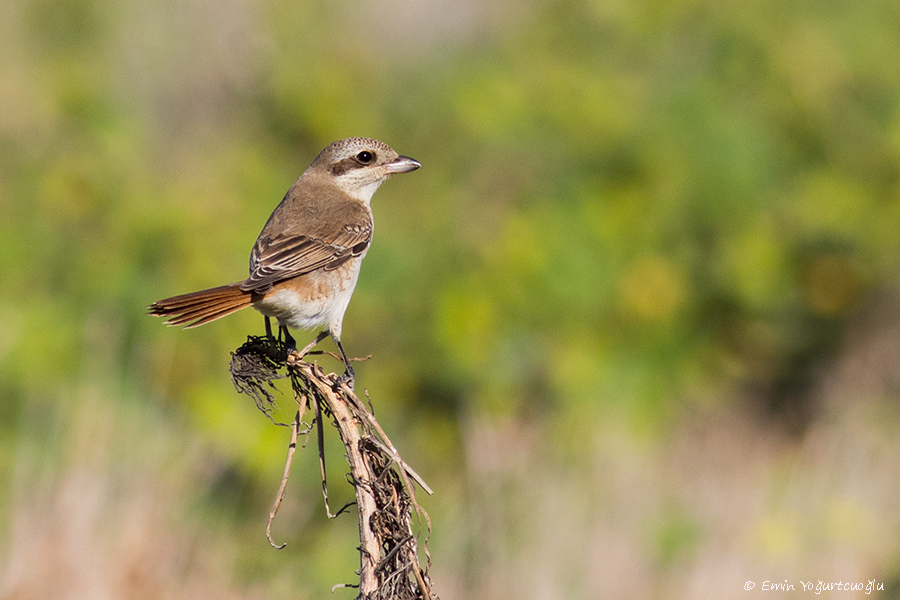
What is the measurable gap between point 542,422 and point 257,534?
2249mm

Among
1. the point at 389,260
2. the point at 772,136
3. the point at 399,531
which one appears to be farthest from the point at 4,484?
the point at 772,136

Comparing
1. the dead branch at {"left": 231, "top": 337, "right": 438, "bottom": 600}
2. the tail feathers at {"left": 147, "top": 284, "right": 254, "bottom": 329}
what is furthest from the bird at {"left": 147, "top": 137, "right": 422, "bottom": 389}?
the dead branch at {"left": 231, "top": 337, "right": 438, "bottom": 600}

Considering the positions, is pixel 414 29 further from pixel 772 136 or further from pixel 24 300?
pixel 24 300

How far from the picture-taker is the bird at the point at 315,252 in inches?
133

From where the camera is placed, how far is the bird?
133 inches

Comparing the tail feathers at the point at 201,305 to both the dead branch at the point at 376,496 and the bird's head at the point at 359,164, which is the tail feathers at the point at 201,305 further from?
the bird's head at the point at 359,164

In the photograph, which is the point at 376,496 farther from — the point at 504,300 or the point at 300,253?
the point at 504,300

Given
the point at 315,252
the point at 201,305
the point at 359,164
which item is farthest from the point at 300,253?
the point at 201,305

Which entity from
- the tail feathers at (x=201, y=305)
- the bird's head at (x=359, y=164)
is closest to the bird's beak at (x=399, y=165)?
the bird's head at (x=359, y=164)

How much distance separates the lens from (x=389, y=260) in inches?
304

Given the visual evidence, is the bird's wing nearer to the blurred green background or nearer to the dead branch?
the dead branch

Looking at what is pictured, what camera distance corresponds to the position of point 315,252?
395 cm

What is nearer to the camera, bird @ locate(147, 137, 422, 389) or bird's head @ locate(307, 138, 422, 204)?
bird @ locate(147, 137, 422, 389)

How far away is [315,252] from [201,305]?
835 millimetres
